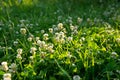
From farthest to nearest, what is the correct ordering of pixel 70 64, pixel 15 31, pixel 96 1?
1. pixel 96 1
2. pixel 15 31
3. pixel 70 64

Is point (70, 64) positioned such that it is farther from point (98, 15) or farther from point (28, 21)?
point (98, 15)

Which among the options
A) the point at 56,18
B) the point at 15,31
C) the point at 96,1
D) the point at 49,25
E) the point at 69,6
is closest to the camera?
the point at 15,31

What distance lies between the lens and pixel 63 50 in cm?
468

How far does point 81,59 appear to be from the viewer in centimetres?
427

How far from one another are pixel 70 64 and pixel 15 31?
1.98 meters

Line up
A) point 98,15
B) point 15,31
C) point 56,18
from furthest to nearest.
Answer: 1. point 98,15
2. point 56,18
3. point 15,31

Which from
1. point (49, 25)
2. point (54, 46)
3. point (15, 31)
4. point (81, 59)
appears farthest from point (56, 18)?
point (81, 59)

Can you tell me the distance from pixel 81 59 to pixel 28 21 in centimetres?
250

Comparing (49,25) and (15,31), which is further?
(49,25)

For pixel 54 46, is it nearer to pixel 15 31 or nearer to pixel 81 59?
pixel 81 59

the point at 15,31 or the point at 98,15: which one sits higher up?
the point at 98,15

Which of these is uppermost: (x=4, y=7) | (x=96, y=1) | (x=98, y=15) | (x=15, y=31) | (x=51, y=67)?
(x=96, y=1)

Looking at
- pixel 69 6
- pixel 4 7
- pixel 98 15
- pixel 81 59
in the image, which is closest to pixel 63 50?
pixel 81 59

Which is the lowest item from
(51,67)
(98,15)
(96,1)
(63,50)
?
(51,67)
